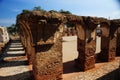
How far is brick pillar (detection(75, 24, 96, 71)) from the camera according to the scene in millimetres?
8164

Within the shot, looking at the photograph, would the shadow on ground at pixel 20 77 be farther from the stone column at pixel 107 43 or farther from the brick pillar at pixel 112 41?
the brick pillar at pixel 112 41

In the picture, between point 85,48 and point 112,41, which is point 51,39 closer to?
point 85,48

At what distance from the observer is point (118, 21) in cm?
965

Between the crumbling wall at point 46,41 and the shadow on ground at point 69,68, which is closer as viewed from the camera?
the crumbling wall at point 46,41

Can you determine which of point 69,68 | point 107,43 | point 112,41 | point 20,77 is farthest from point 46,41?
point 112,41

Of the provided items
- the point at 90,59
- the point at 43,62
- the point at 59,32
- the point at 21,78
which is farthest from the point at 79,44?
the point at 21,78

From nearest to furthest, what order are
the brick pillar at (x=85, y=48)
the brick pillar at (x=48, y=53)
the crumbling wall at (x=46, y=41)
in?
the crumbling wall at (x=46, y=41) < the brick pillar at (x=48, y=53) < the brick pillar at (x=85, y=48)

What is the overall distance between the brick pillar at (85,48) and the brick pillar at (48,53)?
7.25 feet

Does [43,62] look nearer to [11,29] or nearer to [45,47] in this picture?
[45,47]

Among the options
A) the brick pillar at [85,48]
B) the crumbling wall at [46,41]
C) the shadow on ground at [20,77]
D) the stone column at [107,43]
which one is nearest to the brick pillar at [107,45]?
the stone column at [107,43]

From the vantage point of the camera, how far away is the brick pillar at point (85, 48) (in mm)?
8164

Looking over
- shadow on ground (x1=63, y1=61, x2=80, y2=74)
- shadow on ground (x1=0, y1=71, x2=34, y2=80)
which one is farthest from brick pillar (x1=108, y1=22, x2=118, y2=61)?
shadow on ground (x1=0, y1=71, x2=34, y2=80)

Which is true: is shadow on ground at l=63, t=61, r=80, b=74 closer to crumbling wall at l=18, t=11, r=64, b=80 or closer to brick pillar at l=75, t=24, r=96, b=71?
brick pillar at l=75, t=24, r=96, b=71

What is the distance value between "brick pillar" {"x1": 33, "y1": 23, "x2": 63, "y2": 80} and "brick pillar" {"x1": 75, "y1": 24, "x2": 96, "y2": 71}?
7.25 feet
